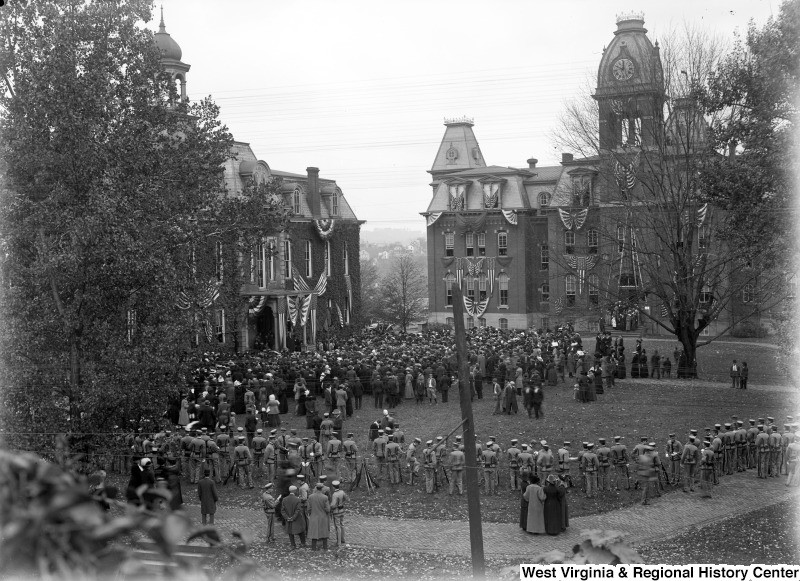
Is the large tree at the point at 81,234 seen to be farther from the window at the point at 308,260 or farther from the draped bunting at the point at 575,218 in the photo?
the draped bunting at the point at 575,218

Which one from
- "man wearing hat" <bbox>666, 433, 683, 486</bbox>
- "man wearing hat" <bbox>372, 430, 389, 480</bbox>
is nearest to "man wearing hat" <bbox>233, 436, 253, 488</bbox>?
"man wearing hat" <bbox>372, 430, 389, 480</bbox>

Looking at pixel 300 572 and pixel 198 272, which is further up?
pixel 198 272

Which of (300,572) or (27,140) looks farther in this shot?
(27,140)

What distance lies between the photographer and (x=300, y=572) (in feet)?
46.4

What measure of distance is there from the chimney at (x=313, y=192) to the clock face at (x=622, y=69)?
1788 centimetres

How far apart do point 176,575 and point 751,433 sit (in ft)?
66.2

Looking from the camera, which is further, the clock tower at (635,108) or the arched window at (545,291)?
the arched window at (545,291)

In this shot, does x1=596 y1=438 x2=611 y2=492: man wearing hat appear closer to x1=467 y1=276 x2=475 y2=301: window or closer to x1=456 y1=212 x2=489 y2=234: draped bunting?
x1=456 y1=212 x2=489 y2=234: draped bunting

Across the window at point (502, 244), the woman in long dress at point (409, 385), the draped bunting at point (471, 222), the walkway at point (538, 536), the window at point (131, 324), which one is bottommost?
the walkway at point (538, 536)

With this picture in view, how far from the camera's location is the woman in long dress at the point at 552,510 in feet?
53.1

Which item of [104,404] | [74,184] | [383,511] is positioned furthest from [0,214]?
[383,511]

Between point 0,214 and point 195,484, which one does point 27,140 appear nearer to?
point 0,214

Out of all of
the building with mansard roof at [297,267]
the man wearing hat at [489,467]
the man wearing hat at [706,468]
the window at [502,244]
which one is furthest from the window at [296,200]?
the man wearing hat at [706,468]

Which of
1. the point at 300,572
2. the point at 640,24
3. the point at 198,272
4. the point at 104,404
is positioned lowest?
the point at 300,572
